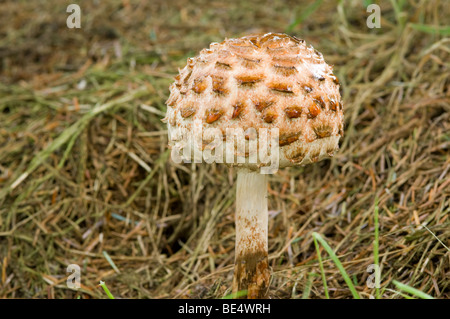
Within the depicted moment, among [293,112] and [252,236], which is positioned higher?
[293,112]

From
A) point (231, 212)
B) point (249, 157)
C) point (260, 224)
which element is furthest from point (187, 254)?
point (249, 157)

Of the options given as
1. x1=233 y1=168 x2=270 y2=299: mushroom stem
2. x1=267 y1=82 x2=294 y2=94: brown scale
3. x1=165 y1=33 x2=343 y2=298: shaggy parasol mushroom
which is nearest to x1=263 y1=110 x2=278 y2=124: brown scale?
x1=165 y1=33 x2=343 y2=298: shaggy parasol mushroom

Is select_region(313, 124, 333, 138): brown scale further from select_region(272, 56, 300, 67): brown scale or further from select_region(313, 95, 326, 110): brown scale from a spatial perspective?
select_region(272, 56, 300, 67): brown scale

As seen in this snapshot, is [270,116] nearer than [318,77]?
Yes

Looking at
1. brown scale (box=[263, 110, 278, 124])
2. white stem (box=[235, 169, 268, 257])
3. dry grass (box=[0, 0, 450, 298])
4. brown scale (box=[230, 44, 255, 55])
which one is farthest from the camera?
dry grass (box=[0, 0, 450, 298])

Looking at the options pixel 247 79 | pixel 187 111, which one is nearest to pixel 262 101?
pixel 247 79

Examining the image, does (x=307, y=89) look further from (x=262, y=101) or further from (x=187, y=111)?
(x=187, y=111)

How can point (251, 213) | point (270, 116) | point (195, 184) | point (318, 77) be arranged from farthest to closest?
1. point (195, 184)
2. point (251, 213)
3. point (318, 77)
4. point (270, 116)
